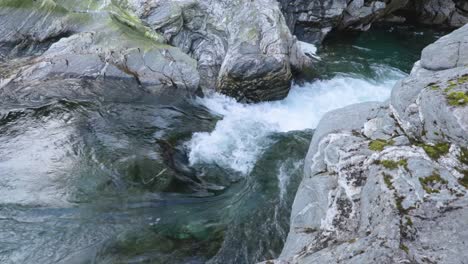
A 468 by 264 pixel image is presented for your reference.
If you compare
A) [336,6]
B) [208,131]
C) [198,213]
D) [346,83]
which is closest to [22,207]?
[198,213]

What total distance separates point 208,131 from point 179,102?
5.77 feet

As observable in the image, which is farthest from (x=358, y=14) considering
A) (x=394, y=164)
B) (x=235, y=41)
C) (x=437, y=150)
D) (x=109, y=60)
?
(x=394, y=164)

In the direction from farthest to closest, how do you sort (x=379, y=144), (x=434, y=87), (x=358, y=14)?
1. (x=358, y=14)
2. (x=379, y=144)
3. (x=434, y=87)

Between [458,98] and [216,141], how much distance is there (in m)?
7.31

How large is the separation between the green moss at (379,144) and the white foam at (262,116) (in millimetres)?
4609

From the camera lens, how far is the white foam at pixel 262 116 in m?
11.1

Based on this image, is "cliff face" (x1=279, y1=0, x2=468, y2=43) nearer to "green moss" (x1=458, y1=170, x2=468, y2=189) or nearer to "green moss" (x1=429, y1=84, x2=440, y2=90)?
"green moss" (x1=429, y1=84, x2=440, y2=90)

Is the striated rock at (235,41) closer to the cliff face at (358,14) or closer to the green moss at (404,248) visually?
the cliff face at (358,14)

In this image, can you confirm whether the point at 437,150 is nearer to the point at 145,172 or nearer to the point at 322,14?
the point at 145,172

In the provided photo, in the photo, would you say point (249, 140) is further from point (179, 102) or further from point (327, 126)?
point (327, 126)

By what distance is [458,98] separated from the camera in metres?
5.41

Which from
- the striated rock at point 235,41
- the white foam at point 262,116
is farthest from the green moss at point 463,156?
the striated rock at point 235,41

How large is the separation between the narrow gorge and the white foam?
0.23ft

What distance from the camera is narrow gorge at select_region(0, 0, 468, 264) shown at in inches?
211
